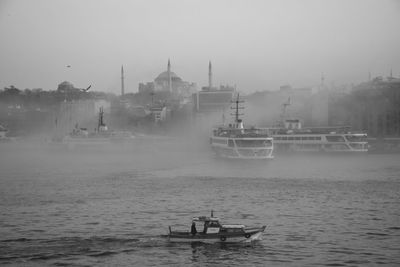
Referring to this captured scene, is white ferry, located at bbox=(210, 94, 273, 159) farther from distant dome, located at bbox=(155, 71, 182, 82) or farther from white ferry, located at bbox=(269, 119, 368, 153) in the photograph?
distant dome, located at bbox=(155, 71, 182, 82)

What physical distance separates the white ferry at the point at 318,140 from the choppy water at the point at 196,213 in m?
13.5

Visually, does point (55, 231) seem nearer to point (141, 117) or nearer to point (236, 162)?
point (236, 162)

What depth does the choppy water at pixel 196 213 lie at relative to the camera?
13953mm

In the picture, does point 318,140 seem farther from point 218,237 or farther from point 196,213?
point 218,237

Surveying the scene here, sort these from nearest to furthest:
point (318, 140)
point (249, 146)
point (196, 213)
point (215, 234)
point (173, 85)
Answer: point (215, 234), point (196, 213), point (249, 146), point (318, 140), point (173, 85)

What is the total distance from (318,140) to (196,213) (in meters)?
32.9

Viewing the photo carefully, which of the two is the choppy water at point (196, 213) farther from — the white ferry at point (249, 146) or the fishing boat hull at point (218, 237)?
the white ferry at point (249, 146)

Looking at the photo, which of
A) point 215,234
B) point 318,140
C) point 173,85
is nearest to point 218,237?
point 215,234

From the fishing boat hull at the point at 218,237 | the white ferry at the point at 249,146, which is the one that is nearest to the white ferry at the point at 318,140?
the white ferry at the point at 249,146

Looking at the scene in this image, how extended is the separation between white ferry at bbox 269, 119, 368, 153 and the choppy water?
1350 cm

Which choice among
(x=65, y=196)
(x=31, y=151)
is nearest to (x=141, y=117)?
(x=31, y=151)

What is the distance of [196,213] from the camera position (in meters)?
19.4

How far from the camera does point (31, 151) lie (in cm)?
6253

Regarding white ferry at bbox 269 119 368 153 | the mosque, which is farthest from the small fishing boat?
the mosque
